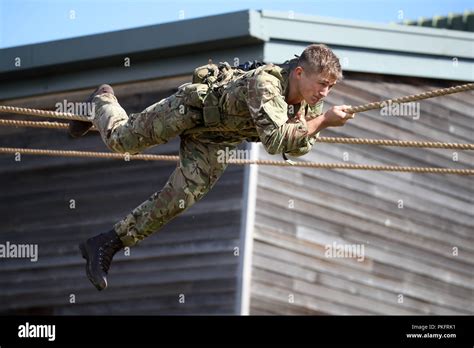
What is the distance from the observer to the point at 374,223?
14531 millimetres

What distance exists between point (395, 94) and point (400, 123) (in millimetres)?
358

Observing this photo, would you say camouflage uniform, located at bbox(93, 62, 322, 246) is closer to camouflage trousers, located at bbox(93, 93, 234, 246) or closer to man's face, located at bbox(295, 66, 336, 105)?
camouflage trousers, located at bbox(93, 93, 234, 246)

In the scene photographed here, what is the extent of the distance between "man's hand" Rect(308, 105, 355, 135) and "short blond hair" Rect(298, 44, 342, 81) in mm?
220

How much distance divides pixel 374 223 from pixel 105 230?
3.02 metres

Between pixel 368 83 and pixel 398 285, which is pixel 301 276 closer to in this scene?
pixel 398 285

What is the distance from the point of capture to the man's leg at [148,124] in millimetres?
8359

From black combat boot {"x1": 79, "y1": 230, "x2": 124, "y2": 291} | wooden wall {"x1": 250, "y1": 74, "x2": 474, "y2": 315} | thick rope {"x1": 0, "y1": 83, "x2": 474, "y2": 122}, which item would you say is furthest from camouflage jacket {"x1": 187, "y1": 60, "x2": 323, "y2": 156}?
wooden wall {"x1": 250, "y1": 74, "x2": 474, "y2": 315}

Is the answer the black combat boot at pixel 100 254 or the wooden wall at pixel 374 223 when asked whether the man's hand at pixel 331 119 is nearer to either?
the black combat boot at pixel 100 254

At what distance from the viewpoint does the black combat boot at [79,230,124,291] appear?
8.59 meters

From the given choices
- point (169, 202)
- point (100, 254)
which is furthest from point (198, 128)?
point (100, 254)

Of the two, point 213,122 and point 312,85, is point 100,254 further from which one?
point 312,85

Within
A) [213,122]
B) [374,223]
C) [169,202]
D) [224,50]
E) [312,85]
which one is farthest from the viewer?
[374,223]

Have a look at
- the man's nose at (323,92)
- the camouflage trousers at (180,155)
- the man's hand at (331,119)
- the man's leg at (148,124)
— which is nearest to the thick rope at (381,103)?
the man's hand at (331,119)

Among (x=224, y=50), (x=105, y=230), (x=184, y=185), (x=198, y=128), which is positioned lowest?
(x=105, y=230)
